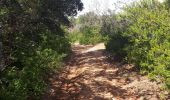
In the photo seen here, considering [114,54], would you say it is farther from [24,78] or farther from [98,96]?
[24,78]

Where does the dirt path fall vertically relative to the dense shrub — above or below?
below

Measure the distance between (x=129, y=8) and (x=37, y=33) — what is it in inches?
207

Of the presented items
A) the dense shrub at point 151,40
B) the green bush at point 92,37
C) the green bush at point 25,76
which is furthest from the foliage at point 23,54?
the green bush at point 92,37

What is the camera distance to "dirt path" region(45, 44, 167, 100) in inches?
399

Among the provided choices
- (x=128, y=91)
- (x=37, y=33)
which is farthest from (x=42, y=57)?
(x=37, y=33)

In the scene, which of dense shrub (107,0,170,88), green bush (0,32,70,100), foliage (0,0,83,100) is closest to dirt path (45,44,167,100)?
dense shrub (107,0,170,88)

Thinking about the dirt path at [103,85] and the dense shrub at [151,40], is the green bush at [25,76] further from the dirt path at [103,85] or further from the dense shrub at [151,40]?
the dense shrub at [151,40]

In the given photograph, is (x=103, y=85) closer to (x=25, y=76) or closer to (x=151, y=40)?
(x=151, y=40)

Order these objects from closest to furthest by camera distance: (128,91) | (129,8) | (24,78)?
(24,78)
(128,91)
(129,8)

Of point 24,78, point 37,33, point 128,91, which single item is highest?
point 37,33

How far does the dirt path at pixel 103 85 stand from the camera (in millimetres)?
10133

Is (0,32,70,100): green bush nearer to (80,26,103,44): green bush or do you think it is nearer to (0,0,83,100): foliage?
(0,0,83,100): foliage

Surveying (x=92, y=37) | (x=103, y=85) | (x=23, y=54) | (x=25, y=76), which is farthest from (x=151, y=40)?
(x=92, y=37)

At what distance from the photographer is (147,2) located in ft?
44.8
